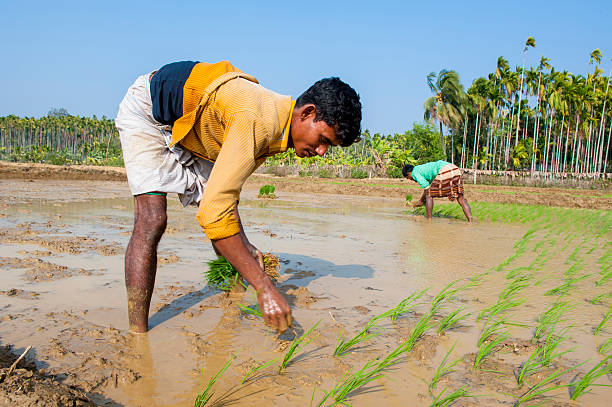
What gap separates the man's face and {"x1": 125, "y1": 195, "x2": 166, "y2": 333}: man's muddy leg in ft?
2.45

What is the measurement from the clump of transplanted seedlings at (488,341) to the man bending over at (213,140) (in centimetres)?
93

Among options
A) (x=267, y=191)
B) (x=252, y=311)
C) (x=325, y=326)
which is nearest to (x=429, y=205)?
(x=267, y=191)

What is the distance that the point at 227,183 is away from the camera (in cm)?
141

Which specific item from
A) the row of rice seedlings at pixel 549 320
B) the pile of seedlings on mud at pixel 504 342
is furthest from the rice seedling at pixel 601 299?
the row of rice seedlings at pixel 549 320

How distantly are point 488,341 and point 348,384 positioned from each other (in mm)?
956

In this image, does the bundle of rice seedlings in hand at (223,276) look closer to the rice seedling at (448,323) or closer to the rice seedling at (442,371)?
the rice seedling at (448,323)

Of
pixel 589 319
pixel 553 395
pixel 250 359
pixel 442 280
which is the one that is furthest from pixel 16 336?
pixel 589 319

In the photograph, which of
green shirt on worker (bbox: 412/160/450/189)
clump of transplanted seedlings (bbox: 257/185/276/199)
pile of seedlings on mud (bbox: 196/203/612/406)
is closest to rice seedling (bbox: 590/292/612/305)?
pile of seedlings on mud (bbox: 196/203/612/406)

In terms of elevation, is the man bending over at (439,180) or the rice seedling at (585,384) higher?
the man bending over at (439,180)

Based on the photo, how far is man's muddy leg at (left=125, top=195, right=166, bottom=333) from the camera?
199 cm

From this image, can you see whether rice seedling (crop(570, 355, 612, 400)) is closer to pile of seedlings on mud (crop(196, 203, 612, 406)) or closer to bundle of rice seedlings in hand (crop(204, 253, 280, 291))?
pile of seedlings on mud (crop(196, 203, 612, 406))

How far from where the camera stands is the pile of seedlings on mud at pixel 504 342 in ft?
5.32

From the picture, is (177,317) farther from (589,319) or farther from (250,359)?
(589,319)

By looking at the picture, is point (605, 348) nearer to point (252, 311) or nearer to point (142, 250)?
point (252, 311)
